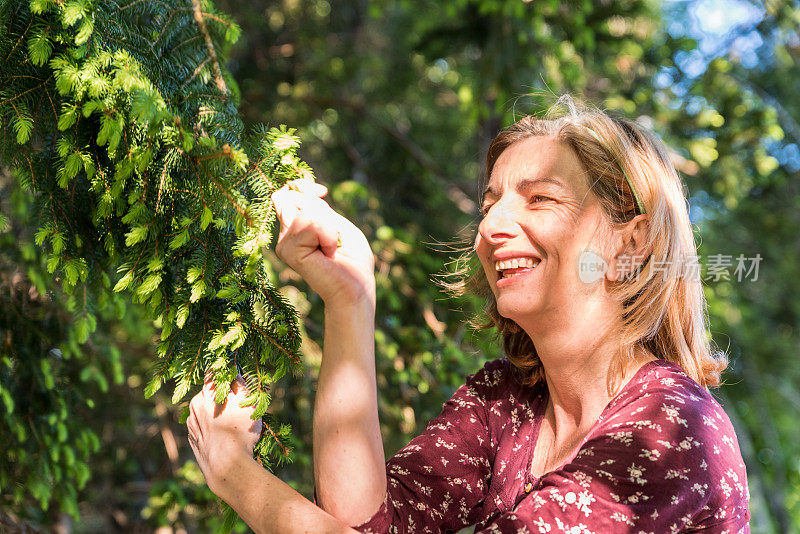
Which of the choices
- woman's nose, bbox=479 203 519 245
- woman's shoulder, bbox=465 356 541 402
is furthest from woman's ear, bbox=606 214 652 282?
woman's shoulder, bbox=465 356 541 402

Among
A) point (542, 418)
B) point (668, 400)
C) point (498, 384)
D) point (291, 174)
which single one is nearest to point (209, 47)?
point (291, 174)

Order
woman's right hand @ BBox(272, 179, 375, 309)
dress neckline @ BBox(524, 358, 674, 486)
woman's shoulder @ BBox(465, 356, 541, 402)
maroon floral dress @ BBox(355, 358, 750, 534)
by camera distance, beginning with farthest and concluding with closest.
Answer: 1. woman's shoulder @ BBox(465, 356, 541, 402)
2. dress neckline @ BBox(524, 358, 674, 486)
3. woman's right hand @ BBox(272, 179, 375, 309)
4. maroon floral dress @ BBox(355, 358, 750, 534)

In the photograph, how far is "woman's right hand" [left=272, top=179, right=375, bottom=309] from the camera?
153 cm

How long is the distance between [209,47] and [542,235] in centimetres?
114

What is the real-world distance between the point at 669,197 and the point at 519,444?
78 cm

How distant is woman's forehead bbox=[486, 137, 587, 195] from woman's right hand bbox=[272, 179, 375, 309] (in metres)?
0.49

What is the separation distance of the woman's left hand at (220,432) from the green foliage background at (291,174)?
0.23ft

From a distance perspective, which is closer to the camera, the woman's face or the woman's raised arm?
the woman's raised arm

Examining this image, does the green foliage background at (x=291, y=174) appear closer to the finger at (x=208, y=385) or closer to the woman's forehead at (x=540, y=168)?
the finger at (x=208, y=385)

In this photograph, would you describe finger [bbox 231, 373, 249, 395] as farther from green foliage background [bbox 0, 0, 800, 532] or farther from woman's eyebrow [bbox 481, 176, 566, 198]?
woman's eyebrow [bbox 481, 176, 566, 198]

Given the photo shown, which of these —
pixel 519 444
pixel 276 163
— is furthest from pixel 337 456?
pixel 276 163

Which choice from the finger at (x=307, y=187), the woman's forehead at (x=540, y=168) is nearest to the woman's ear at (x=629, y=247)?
the woman's forehead at (x=540, y=168)

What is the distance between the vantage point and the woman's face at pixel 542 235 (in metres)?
1.74

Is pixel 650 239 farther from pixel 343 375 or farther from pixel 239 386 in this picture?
pixel 239 386
